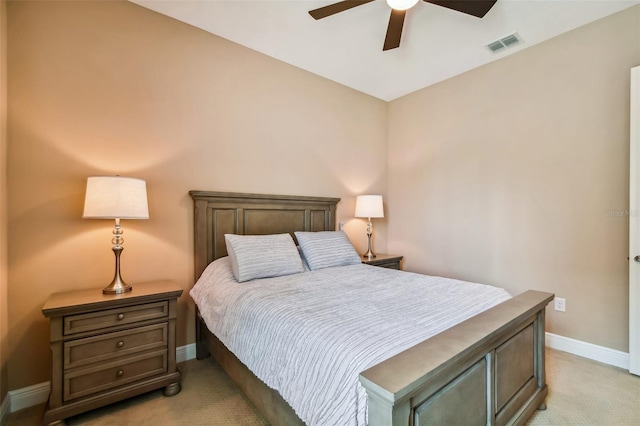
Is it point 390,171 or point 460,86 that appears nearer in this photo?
point 460,86

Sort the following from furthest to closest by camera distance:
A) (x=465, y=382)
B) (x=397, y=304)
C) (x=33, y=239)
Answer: (x=33, y=239) < (x=397, y=304) < (x=465, y=382)

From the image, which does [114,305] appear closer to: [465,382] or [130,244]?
[130,244]

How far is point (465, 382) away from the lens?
1.19 m

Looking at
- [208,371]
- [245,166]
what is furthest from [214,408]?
[245,166]

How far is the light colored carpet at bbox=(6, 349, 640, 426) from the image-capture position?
1.77m

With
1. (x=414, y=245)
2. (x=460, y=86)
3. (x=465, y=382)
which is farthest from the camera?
(x=414, y=245)

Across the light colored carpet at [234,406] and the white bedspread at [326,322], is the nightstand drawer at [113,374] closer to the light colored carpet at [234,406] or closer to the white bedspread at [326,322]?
the light colored carpet at [234,406]

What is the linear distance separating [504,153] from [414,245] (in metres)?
1.50

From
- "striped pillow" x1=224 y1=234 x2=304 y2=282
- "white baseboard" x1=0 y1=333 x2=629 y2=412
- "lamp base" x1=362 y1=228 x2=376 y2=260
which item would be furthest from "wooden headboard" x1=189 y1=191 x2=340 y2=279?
"white baseboard" x1=0 y1=333 x2=629 y2=412

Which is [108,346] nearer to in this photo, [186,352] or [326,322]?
[186,352]

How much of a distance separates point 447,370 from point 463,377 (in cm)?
19

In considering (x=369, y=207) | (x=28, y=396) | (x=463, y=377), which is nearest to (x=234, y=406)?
(x=28, y=396)

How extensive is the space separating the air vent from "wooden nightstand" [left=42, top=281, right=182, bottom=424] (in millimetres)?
3510

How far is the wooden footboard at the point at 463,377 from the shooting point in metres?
0.87
